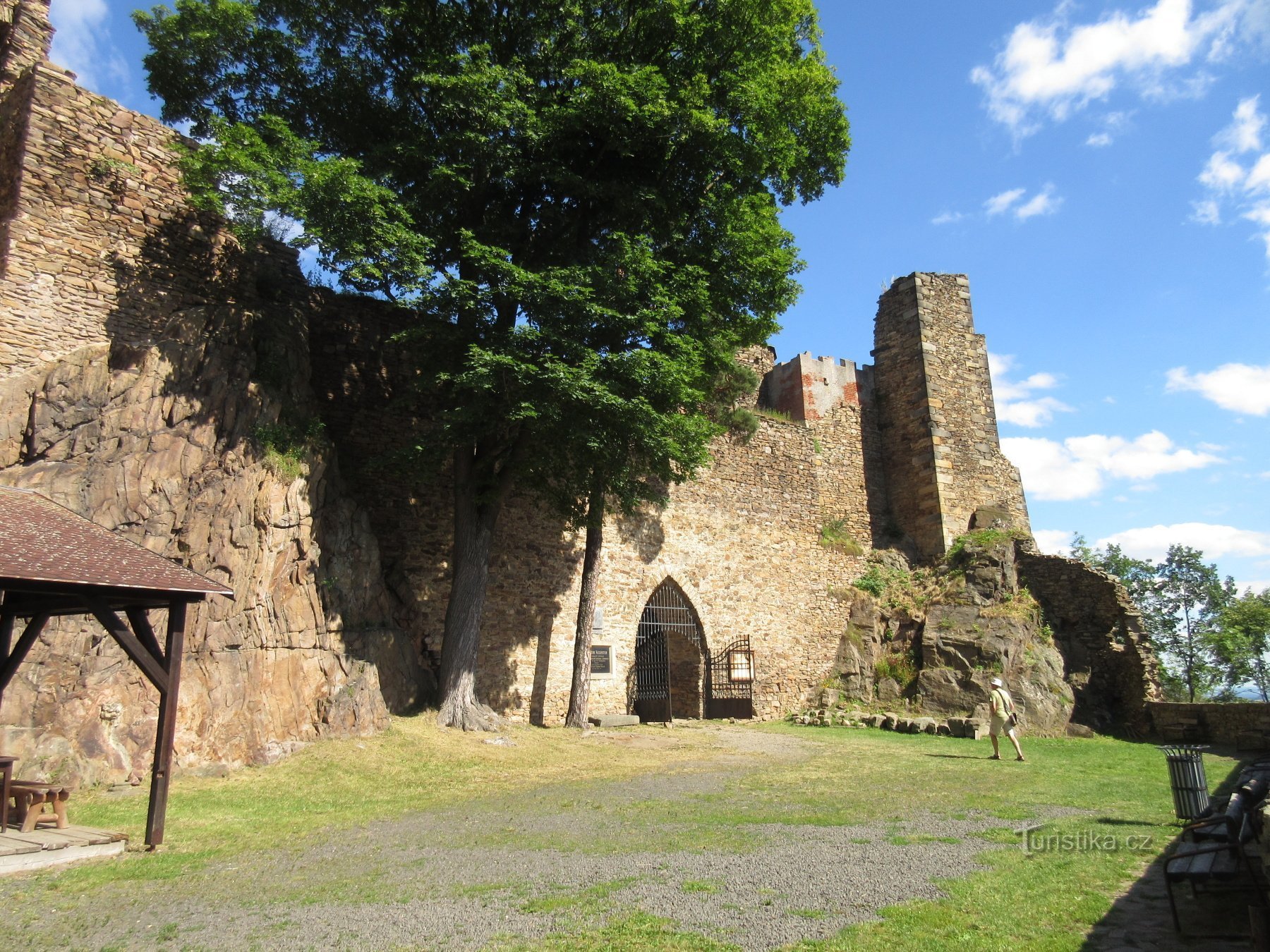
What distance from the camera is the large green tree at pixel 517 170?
39.3ft

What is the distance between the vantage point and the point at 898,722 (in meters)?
16.4

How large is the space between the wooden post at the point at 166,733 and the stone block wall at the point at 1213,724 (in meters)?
16.2

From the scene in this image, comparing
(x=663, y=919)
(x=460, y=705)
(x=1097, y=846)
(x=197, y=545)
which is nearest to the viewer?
(x=663, y=919)

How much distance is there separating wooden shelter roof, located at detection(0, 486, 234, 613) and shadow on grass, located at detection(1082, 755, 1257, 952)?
21.0 ft

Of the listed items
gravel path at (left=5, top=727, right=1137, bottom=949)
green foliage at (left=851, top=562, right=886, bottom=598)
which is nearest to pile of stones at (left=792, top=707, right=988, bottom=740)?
green foliage at (left=851, top=562, right=886, bottom=598)

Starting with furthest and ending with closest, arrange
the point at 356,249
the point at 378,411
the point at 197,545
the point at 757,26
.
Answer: the point at 378,411 → the point at 757,26 → the point at 356,249 → the point at 197,545

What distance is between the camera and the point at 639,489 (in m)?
13.8

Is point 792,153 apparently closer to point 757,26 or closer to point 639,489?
point 757,26

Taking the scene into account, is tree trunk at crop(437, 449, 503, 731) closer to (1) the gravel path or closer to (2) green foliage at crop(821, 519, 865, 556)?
(1) the gravel path

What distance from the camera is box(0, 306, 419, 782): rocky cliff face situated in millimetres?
8586

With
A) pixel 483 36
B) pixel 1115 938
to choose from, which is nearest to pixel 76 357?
pixel 483 36

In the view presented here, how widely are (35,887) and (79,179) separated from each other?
10.0m

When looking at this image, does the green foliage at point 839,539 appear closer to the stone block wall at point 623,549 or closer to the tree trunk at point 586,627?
the stone block wall at point 623,549

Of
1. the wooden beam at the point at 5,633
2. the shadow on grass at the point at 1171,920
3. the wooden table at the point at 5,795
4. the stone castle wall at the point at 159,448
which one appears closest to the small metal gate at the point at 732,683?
the stone castle wall at the point at 159,448
